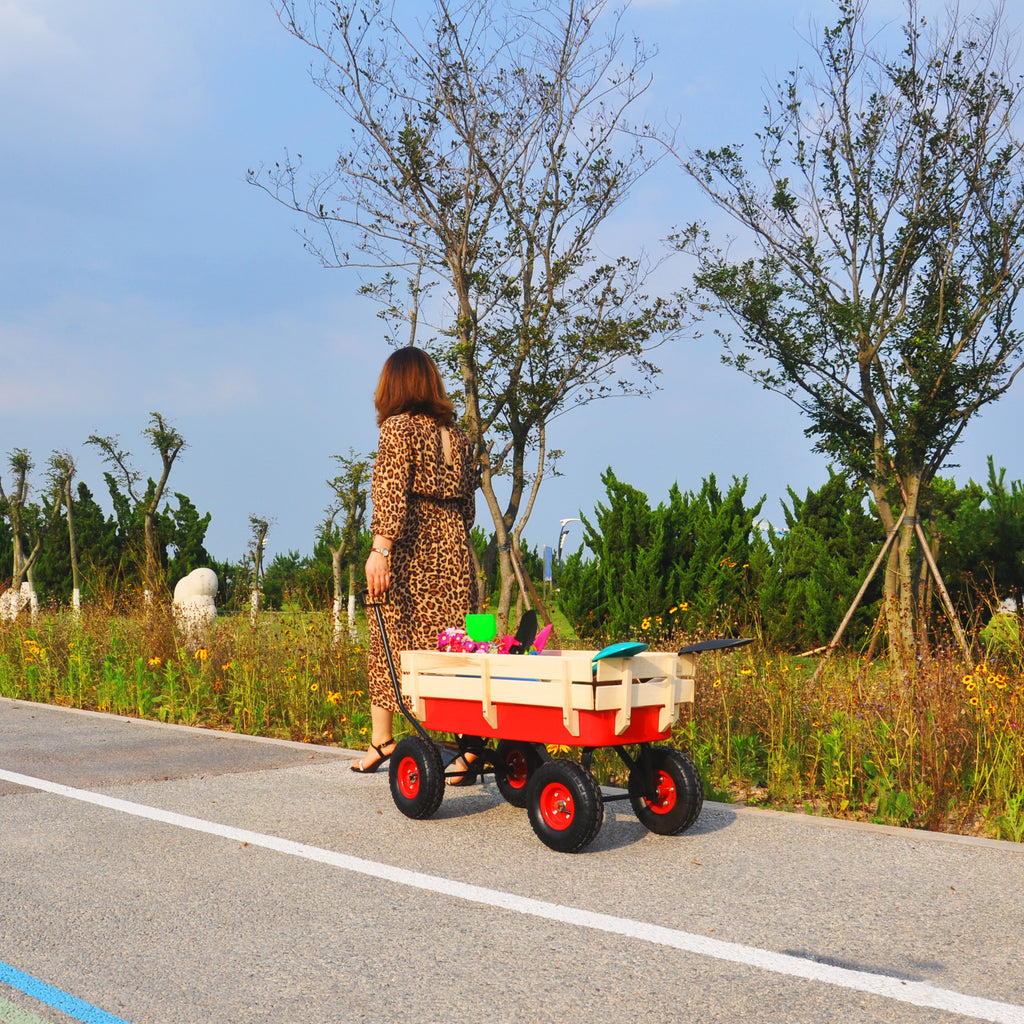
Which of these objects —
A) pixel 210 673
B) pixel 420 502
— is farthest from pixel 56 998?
pixel 210 673

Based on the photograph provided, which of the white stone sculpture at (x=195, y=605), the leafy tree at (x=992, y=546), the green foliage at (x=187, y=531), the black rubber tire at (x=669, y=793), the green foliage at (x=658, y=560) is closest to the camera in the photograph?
the black rubber tire at (x=669, y=793)

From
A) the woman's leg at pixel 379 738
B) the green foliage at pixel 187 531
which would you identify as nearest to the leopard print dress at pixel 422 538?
the woman's leg at pixel 379 738

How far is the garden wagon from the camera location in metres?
4.27

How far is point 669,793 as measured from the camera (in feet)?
15.4

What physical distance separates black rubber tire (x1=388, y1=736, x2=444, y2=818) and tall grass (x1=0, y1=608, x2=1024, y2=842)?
4.50ft

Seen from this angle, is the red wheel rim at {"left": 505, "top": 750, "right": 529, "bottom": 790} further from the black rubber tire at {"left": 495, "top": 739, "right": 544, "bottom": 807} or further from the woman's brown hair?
the woman's brown hair

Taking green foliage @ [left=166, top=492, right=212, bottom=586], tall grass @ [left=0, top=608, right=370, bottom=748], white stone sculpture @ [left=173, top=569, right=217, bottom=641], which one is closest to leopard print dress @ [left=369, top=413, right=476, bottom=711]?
tall grass @ [left=0, top=608, right=370, bottom=748]

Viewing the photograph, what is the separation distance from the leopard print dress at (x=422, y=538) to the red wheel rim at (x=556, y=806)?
1.46 meters

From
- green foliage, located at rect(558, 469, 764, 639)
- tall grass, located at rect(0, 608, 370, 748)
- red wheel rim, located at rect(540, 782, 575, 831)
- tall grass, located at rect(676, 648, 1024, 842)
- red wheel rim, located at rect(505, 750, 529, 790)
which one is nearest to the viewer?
red wheel rim, located at rect(540, 782, 575, 831)

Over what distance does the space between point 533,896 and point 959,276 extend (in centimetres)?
832

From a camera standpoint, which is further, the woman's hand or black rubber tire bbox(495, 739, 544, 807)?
the woman's hand

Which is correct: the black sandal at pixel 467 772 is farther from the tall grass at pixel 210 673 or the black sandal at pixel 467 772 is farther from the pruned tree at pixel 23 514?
the pruned tree at pixel 23 514

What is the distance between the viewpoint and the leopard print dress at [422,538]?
18.6 ft

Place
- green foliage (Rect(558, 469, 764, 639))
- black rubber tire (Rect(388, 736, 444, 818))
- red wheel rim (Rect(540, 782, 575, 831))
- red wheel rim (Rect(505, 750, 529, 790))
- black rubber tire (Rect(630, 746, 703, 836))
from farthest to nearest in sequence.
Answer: green foliage (Rect(558, 469, 764, 639)) → red wheel rim (Rect(505, 750, 529, 790)) → black rubber tire (Rect(388, 736, 444, 818)) → black rubber tire (Rect(630, 746, 703, 836)) → red wheel rim (Rect(540, 782, 575, 831))
